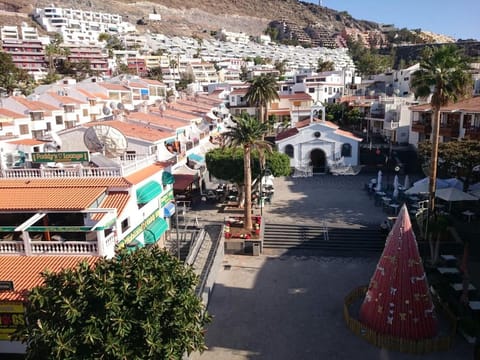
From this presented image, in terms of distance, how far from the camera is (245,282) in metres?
24.6

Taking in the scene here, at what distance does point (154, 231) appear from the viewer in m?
24.6

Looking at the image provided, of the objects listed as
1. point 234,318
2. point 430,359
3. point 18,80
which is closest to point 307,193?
point 234,318

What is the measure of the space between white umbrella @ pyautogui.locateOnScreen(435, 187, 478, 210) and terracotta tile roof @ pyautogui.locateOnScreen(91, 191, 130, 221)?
22.2 m

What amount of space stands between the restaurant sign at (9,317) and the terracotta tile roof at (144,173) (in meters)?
8.24

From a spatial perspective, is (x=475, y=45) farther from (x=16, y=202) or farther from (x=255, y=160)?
(x=16, y=202)

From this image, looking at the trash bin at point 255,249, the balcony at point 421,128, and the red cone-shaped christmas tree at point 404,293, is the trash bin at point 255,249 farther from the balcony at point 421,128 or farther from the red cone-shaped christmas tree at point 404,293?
the balcony at point 421,128

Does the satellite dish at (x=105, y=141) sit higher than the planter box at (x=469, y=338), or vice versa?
the satellite dish at (x=105, y=141)

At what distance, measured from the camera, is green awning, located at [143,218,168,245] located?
24.0m

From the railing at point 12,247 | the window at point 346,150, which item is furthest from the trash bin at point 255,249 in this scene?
the window at point 346,150

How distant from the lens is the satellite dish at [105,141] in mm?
24453

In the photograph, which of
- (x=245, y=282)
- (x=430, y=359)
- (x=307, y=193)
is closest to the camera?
(x=430, y=359)

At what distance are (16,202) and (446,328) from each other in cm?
2081

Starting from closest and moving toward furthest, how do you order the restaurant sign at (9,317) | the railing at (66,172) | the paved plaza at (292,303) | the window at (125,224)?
the restaurant sign at (9,317) → the paved plaza at (292,303) → the window at (125,224) → the railing at (66,172)

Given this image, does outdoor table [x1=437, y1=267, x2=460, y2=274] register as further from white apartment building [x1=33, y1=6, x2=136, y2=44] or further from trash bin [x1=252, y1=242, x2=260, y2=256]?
white apartment building [x1=33, y1=6, x2=136, y2=44]
